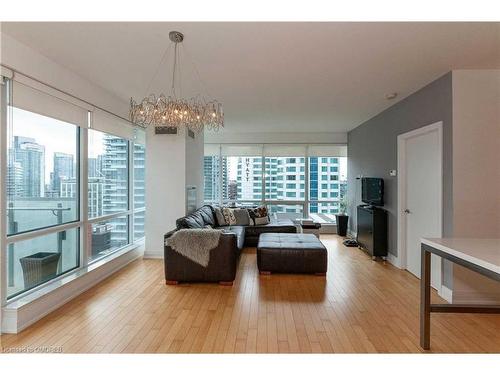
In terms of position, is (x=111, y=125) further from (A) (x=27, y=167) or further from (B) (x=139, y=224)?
(B) (x=139, y=224)

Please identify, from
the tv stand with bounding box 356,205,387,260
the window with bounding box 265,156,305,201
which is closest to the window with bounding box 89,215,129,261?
the window with bounding box 265,156,305,201

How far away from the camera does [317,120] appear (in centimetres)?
548

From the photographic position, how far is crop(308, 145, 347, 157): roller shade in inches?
276

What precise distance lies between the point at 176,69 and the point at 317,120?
332 cm

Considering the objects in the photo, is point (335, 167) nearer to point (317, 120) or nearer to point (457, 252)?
point (317, 120)

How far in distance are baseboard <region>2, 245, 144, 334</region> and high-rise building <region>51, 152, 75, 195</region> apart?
106 centimetres

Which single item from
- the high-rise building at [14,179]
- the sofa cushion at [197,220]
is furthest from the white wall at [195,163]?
the high-rise building at [14,179]

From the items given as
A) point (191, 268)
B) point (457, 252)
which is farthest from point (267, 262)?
point (457, 252)

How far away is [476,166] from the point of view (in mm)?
2906

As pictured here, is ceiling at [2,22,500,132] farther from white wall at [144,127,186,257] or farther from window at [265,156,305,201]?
window at [265,156,305,201]

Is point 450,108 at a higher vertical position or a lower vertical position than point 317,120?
lower

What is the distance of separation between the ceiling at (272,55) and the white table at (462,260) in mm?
1650

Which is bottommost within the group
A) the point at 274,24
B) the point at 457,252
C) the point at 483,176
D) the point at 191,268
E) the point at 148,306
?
the point at 148,306

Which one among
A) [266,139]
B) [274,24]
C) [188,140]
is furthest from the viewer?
[266,139]
